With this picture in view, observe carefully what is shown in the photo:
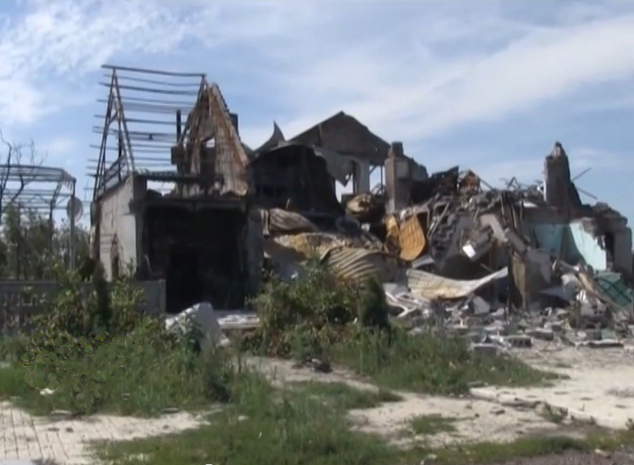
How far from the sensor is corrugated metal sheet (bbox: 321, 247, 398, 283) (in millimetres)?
28683

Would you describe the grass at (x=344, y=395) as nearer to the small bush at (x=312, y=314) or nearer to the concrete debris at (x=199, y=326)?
the concrete debris at (x=199, y=326)

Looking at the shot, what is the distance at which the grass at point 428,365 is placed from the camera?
14.1m

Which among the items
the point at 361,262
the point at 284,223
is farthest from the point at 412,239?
the point at 361,262

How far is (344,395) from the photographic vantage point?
12820 mm

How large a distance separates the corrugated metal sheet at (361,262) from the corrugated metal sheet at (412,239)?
2.31 meters

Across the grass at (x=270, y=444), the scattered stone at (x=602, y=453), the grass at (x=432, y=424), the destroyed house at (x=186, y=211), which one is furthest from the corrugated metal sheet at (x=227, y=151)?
the scattered stone at (x=602, y=453)

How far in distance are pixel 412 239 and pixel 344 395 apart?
21.7 meters

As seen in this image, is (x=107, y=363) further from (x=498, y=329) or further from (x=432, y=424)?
(x=498, y=329)

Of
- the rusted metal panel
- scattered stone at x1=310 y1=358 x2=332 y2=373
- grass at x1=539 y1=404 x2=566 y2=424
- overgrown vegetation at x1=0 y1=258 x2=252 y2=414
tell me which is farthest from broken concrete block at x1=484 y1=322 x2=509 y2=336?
grass at x1=539 y1=404 x2=566 y2=424

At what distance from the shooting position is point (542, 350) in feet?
65.2

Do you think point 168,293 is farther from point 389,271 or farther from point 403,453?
point 403,453

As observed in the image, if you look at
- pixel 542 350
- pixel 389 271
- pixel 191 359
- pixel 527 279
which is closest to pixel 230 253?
pixel 389 271

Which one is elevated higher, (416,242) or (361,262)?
(416,242)

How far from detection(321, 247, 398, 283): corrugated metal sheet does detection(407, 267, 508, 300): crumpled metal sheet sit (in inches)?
27.9
